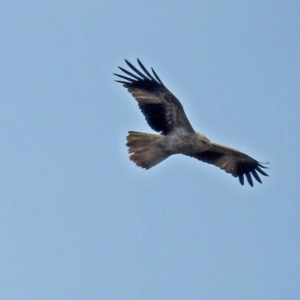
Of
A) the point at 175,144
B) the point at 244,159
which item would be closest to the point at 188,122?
the point at 175,144

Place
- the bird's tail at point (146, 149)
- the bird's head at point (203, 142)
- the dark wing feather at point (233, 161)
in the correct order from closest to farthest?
1. the bird's tail at point (146, 149)
2. the bird's head at point (203, 142)
3. the dark wing feather at point (233, 161)

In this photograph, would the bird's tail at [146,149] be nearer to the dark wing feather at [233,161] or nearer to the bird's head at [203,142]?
the bird's head at [203,142]

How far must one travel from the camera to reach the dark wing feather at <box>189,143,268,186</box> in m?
17.8

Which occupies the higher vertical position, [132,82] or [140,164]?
[132,82]

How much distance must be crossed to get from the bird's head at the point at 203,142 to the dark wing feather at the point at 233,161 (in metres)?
0.36

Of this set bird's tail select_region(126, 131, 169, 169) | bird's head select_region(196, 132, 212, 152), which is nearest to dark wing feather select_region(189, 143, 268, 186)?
bird's head select_region(196, 132, 212, 152)

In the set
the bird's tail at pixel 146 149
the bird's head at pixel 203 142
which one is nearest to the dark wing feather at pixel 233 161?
the bird's head at pixel 203 142

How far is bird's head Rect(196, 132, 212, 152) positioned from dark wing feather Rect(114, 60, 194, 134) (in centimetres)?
23

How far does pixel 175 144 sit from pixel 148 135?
0.45 m

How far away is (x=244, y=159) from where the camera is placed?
18.2 metres

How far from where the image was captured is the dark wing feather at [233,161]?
1783 cm

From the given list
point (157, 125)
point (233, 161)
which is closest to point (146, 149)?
point (157, 125)

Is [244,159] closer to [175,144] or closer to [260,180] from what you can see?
[260,180]

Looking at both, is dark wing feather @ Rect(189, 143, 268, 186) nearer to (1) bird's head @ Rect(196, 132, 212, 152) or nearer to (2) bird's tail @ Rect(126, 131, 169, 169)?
(1) bird's head @ Rect(196, 132, 212, 152)
